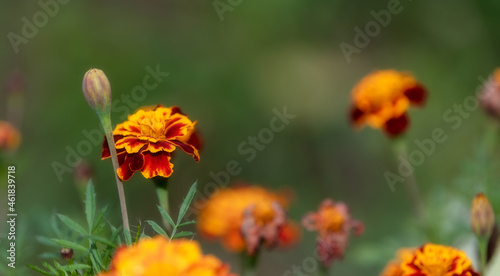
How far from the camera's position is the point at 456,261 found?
0.77 m

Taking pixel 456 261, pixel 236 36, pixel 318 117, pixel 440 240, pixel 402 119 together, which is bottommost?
pixel 456 261

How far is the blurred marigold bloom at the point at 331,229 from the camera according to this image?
A: 103 cm

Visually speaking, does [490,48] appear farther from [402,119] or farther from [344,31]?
[402,119]

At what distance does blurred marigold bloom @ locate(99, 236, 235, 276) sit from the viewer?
20.8 inches

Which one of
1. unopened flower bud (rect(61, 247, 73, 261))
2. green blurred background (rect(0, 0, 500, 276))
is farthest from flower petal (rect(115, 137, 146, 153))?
green blurred background (rect(0, 0, 500, 276))

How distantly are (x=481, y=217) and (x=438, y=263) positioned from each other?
128mm

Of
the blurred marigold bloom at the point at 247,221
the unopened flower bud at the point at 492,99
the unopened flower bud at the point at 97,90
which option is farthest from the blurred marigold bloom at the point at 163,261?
the unopened flower bud at the point at 492,99

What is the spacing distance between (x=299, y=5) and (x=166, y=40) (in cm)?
60

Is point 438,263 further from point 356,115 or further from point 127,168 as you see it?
point 356,115

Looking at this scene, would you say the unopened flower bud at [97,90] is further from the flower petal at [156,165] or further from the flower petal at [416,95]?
the flower petal at [416,95]

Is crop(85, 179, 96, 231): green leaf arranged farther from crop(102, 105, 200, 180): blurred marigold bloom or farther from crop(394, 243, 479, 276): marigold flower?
crop(394, 243, 479, 276): marigold flower

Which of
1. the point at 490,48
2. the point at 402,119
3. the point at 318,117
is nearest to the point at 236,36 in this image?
the point at 318,117

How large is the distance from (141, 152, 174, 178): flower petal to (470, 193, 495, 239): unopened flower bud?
40 centimetres

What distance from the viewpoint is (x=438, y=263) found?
77 centimetres
